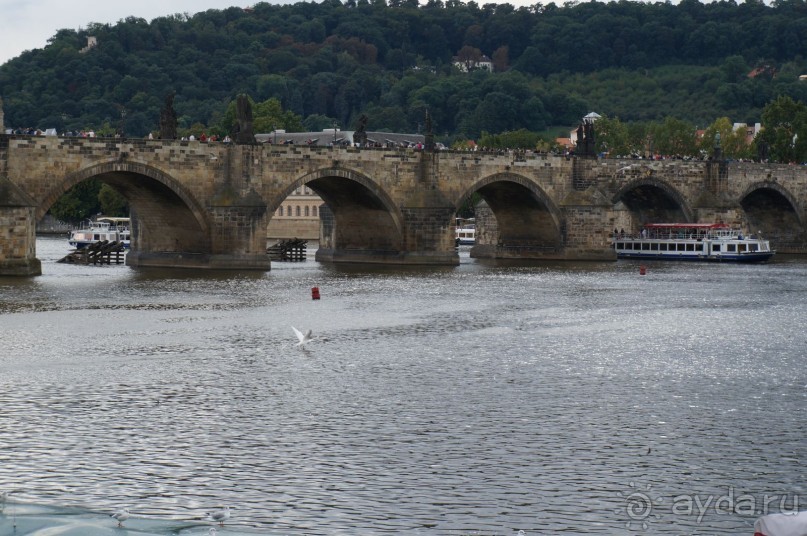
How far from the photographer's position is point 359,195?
6831 centimetres

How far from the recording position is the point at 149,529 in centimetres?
1501

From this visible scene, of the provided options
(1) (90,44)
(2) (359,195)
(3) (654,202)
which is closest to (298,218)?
(3) (654,202)

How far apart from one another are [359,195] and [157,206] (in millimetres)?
10953

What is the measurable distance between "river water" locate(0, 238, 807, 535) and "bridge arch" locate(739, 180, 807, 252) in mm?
47966

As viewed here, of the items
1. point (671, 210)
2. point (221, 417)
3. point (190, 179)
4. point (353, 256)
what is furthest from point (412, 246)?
point (221, 417)

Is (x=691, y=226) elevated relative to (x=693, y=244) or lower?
elevated

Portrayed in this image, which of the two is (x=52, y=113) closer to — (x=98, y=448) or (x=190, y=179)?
(x=190, y=179)

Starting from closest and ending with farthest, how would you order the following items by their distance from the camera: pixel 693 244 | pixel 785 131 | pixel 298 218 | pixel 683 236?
pixel 693 244, pixel 683 236, pixel 785 131, pixel 298 218

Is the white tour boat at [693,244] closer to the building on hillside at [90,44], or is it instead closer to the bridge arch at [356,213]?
the bridge arch at [356,213]

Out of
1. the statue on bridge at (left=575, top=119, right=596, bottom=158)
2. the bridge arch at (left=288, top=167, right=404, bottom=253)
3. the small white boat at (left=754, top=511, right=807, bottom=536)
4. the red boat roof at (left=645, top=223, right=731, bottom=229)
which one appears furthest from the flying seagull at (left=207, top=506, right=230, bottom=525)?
the red boat roof at (left=645, top=223, right=731, bottom=229)

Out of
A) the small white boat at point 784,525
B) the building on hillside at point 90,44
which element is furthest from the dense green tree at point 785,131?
the small white boat at point 784,525

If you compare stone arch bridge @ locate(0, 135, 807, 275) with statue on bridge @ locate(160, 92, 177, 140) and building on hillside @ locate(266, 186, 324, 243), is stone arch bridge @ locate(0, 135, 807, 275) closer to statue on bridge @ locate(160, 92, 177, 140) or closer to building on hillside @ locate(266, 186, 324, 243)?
statue on bridge @ locate(160, 92, 177, 140)
